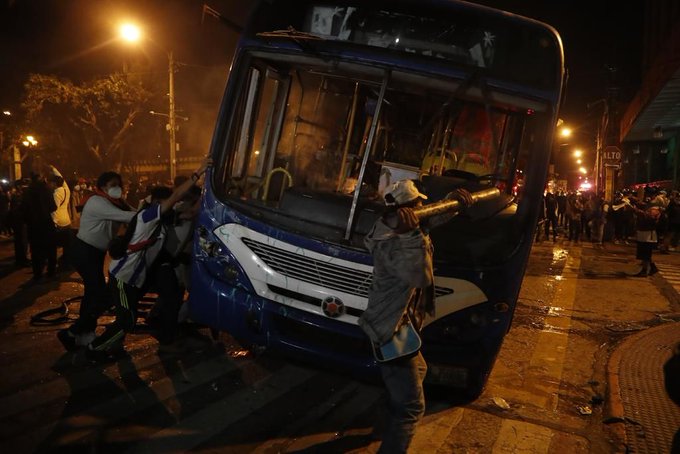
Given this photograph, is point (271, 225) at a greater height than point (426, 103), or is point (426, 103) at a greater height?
point (426, 103)

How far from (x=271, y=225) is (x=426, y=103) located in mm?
1885

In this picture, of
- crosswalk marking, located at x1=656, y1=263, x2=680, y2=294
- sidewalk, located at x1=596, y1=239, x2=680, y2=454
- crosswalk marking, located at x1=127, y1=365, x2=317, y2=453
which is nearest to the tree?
crosswalk marking, located at x1=656, y1=263, x2=680, y2=294

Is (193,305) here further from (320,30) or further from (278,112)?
(320,30)

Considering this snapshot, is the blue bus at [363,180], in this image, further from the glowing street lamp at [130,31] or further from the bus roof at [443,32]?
the glowing street lamp at [130,31]

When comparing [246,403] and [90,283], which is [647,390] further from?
[90,283]

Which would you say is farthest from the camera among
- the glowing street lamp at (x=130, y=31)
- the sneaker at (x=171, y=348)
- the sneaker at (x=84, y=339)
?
the glowing street lamp at (x=130, y=31)

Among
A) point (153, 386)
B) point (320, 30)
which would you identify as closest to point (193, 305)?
point (153, 386)

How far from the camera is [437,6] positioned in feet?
14.5

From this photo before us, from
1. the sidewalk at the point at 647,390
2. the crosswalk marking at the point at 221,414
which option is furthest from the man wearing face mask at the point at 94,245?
the sidewalk at the point at 647,390

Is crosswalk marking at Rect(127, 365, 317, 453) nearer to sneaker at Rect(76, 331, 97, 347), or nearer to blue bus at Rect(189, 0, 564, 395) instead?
blue bus at Rect(189, 0, 564, 395)

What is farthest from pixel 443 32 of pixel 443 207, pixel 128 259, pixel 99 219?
pixel 99 219

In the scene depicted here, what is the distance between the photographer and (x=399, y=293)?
2980mm

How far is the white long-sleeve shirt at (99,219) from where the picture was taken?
4.72 m

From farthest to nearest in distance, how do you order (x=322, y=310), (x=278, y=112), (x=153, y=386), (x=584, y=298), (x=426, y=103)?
(x=584, y=298) < (x=278, y=112) < (x=426, y=103) < (x=153, y=386) < (x=322, y=310)
